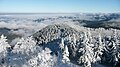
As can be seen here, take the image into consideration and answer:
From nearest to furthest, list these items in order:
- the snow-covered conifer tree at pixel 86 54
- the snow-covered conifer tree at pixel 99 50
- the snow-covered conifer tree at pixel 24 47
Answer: the snow-covered conifer tree at pixel 86 54, the snow-covered conifer tree at pixel 24 47, the snow-covered conifer tree at pixel 99 50

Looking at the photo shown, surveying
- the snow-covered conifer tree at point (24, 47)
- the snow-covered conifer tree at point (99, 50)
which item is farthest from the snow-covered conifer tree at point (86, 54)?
the snow-covered conifer tree at point (24, 47)

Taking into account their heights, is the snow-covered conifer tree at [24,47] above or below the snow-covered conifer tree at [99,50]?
above

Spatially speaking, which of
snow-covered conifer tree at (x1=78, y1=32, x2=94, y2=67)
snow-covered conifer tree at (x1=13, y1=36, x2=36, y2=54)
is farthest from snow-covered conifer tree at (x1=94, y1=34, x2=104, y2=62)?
snow-covered conifer tree at (x1=13, y1=36, x2=36, y2=54)

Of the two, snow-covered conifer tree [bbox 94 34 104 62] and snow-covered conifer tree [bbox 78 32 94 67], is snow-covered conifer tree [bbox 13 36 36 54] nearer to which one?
snow-covered conifer tree [bbox 78 32 94 67]

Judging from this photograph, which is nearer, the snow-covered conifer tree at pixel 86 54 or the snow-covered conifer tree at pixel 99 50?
the snow-covered conifer tree at pixel 86 54

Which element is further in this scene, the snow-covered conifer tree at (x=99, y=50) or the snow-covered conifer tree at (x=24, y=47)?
the snow-covered conifer tree at (x=99, y=50)

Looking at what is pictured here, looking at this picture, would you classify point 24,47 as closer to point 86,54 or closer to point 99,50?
point 86,54

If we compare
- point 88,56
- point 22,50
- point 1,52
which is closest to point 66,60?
point 88,56

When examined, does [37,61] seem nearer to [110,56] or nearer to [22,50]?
[22,50]

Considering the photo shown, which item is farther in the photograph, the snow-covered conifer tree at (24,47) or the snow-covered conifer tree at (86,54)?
the snow-covered conifer tree at (24,47)

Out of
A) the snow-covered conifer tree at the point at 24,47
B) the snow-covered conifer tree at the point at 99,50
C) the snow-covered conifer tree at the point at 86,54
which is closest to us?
the snow-covered conifer tree at the point at 86,54

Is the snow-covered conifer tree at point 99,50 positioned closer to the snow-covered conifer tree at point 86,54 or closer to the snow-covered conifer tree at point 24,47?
the snow-covered conifer tree at point 86,54
